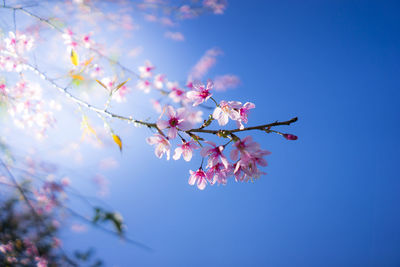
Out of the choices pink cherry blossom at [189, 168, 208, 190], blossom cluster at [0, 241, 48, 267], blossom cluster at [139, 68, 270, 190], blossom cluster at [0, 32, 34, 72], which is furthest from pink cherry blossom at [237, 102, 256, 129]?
blossom cluster at [0, 241, 48, 267]

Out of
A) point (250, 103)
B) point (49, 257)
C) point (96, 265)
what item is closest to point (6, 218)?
point (49, 257)

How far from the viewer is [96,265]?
4086mm

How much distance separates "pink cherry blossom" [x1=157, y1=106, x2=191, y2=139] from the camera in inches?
34.3

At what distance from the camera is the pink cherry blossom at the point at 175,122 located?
87 cm

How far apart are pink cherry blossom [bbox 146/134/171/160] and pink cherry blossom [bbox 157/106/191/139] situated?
7 cm

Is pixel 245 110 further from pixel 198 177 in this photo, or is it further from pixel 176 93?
pixel 176 93

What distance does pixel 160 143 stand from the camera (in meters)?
0.97

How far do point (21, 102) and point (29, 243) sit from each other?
251cm

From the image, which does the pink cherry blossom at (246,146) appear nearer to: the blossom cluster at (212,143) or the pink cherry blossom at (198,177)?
the blossom cluster at (212,143)

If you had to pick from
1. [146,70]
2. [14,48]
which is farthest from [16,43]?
[146,70]

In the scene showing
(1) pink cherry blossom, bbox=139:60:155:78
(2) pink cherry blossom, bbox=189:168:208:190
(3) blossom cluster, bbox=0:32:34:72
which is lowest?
(2) pink cherry blossom, bbox=189:168:208:190

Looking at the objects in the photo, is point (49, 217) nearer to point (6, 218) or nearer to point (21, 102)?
point (6, 218)

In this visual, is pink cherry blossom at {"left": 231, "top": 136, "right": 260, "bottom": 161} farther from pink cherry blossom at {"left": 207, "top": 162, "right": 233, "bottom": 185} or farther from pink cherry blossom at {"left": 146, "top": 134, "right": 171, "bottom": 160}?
pink cherry blossom at {"left": 146, "top": 134, "right": 171, "bottom": 160}

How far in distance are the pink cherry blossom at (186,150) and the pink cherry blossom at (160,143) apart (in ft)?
0.16
